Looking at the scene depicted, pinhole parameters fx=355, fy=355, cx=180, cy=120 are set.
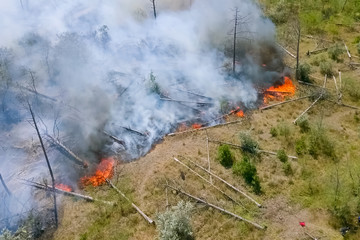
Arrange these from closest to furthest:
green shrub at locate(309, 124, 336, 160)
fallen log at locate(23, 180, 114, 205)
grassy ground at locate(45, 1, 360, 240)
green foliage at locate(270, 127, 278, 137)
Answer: grassy ground at locate(45, 1, 360, 240), fallen log at locate(23, 180, 114, 205), green shrub at locate(309, 124, 336, 160), green foliage at locate(270, 127, 278, 137)

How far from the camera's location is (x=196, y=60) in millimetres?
24516

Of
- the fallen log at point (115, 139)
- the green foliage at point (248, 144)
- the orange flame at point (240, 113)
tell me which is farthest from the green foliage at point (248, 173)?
the fallen log at point (115, 139)

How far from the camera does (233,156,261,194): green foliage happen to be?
57.0ft

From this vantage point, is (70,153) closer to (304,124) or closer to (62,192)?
(62,192)

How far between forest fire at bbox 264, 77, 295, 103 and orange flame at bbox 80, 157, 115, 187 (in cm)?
1065

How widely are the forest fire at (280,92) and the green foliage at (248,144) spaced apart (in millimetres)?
4570

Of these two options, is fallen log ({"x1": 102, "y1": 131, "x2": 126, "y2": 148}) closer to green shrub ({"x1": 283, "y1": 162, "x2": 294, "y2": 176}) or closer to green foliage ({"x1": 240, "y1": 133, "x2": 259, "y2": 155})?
green foliage ({"x1": 240, "y1": 133, "x2": 259, "y2": 155})

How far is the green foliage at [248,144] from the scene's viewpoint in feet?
62.5

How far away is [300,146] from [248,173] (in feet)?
12.5

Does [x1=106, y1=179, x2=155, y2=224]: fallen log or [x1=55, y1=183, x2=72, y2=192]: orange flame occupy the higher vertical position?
[x1=55, y1=183, x2=72, y2=192]: orange flame

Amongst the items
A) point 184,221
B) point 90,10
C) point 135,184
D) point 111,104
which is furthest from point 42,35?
point 184,221

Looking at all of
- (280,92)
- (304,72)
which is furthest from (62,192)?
(304,72)

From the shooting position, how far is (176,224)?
1476 centimetres

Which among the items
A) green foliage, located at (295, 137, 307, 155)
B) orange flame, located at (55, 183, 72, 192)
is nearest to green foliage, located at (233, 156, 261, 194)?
green foliage, located at (295, 137, 307, 155)
